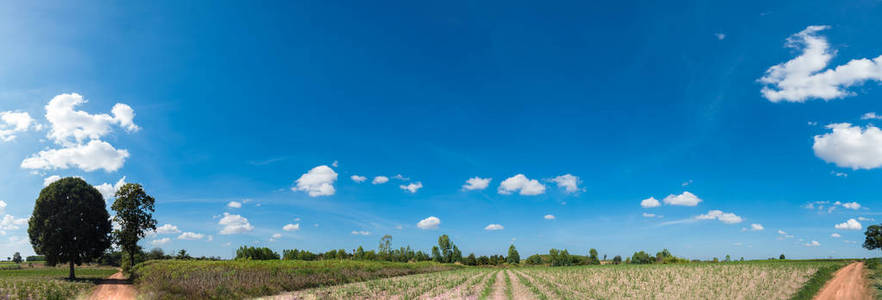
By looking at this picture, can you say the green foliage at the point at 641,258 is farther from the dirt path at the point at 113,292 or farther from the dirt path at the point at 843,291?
the dirt path at the point at 113,292

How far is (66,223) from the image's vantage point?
36094 millimetres

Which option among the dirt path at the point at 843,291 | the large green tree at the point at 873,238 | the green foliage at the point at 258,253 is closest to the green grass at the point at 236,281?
the dirt path at the point at 843,291

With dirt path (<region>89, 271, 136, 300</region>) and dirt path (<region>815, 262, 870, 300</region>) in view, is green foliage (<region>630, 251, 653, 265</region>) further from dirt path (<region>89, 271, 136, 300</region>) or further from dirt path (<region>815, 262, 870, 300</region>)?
dirt path (<region>89, 271, 136, 300</region>)

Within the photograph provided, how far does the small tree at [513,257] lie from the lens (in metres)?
155

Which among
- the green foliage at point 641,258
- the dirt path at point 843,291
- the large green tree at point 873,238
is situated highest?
the dirt path at point 843,291

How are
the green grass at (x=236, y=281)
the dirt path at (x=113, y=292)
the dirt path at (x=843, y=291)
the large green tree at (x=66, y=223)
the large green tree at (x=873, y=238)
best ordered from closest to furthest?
the green grass at (x=236, y=281) < the dirt path at (x=843, y=291) < the dirt path at (x=113, y=292) < the large green tree at (x=66, y=223) < the large green tree at (x=873, y=238)

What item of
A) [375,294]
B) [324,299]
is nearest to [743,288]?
[375,294]

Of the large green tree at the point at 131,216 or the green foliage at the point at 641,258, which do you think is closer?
the large green tree at the point at 131,216

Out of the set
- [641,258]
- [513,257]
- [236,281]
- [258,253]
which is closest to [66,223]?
[236,281]

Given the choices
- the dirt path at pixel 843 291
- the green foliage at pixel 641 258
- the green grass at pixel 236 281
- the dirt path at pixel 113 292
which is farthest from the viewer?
the green foliage at pixel 641 258

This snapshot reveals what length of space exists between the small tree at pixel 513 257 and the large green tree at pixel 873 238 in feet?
348

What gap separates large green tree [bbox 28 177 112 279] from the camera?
35653 mm

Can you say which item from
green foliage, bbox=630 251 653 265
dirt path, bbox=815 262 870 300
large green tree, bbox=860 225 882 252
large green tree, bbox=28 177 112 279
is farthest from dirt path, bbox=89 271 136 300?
large green tree, bbox=860 225 882 252

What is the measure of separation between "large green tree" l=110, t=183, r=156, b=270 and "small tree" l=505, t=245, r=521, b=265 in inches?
4990
